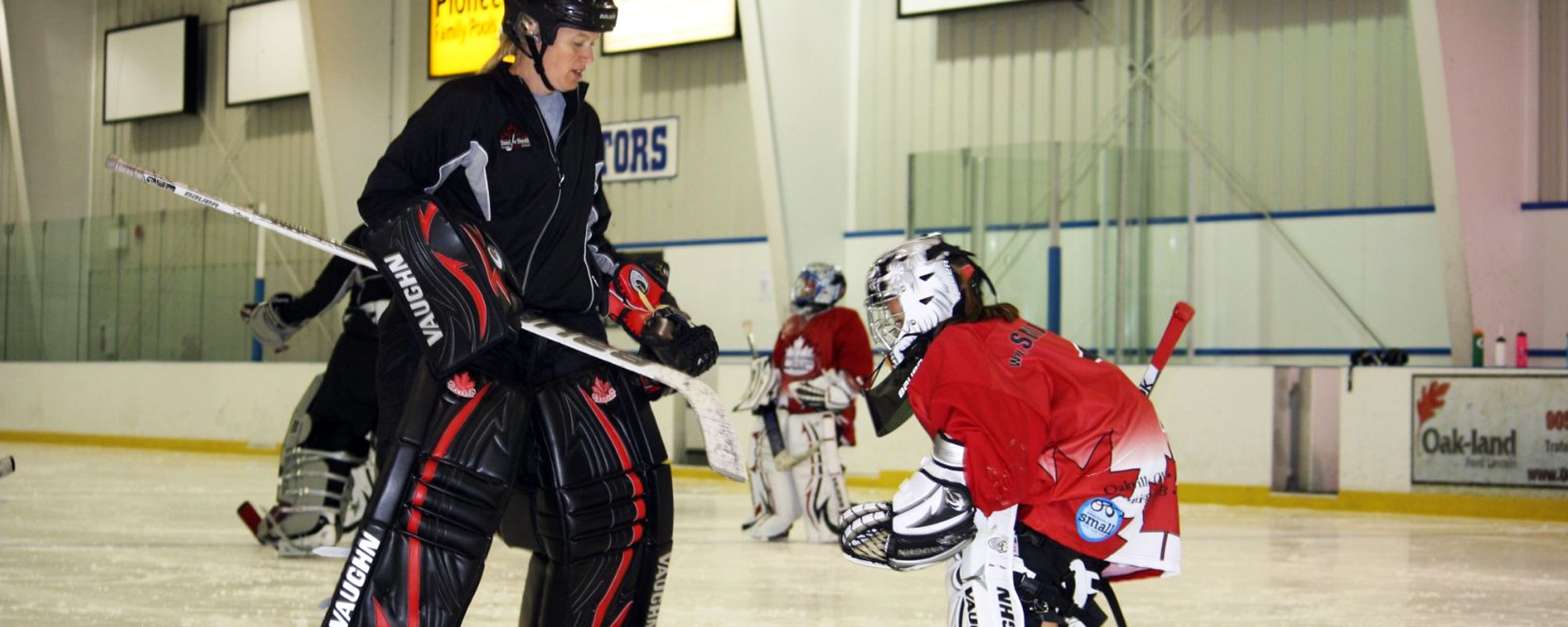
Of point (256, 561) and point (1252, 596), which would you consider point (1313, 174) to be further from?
point (256, 561)

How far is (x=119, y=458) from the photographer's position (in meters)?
13.4

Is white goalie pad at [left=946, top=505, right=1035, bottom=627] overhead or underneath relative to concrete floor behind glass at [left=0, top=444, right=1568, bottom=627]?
overhead

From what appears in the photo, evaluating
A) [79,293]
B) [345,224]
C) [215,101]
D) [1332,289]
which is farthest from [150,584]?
[215,101]

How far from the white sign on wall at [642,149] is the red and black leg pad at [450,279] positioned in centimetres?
1178

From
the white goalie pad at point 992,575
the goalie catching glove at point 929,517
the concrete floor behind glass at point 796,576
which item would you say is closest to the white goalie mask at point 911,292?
the goalie catching glove at point 929,517

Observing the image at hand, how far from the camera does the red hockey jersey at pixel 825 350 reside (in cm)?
755

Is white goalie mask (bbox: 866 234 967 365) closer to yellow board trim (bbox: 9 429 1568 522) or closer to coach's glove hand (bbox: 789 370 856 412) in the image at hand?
coach's glove hand (bbox: 789 370 856 412)

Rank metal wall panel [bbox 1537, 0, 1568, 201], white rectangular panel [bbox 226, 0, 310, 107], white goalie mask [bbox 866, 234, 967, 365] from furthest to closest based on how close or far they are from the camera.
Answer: white rectangular panel [bbox 226, 0, 310, 107], metal wall panel [bbox 1537, 0, 1568, 201], white goalie mask [bbox 866, 234, 967, 365]

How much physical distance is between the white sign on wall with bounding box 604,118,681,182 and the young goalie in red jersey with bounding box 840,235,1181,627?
11.8 metres

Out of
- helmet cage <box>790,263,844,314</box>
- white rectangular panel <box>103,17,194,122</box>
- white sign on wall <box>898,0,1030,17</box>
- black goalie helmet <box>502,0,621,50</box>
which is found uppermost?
white rectangular panel <box>103,17,194,122</box>

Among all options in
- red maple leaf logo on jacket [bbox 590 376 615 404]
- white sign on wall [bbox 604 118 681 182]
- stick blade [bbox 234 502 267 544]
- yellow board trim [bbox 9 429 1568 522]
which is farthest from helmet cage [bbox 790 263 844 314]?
white sign on wall [bbox 604 118 681 182]

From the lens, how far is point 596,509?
2.70 metres

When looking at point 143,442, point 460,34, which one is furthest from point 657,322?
point 143,442

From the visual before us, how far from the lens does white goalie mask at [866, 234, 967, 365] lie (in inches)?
109
